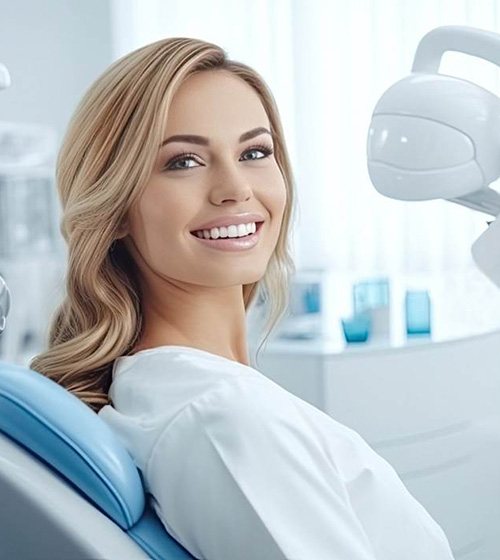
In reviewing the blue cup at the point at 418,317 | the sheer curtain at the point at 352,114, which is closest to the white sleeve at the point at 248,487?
the blue cup at the point at 418,317

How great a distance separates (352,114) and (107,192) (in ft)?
7.69

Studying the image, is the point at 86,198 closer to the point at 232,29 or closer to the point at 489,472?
the point at 489,472

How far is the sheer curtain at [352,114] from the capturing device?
10.7ft

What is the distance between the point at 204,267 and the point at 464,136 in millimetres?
345

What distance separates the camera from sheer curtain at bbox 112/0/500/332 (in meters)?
3.25

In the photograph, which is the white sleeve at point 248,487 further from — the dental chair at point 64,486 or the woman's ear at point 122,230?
the woman's ear at point 122,230

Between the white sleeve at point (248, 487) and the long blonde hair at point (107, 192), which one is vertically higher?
the long blonde hair at point (107, 192)

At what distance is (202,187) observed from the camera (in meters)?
1.13

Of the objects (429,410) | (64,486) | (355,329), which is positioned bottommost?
(429,410)

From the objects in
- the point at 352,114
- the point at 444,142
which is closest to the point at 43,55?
the point at 352,114

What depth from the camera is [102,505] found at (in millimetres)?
971

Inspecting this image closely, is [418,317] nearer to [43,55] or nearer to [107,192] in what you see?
[107,192]

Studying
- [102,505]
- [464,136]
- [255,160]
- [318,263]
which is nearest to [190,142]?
[255,160]

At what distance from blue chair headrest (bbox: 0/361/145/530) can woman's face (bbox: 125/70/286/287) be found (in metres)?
0.24
